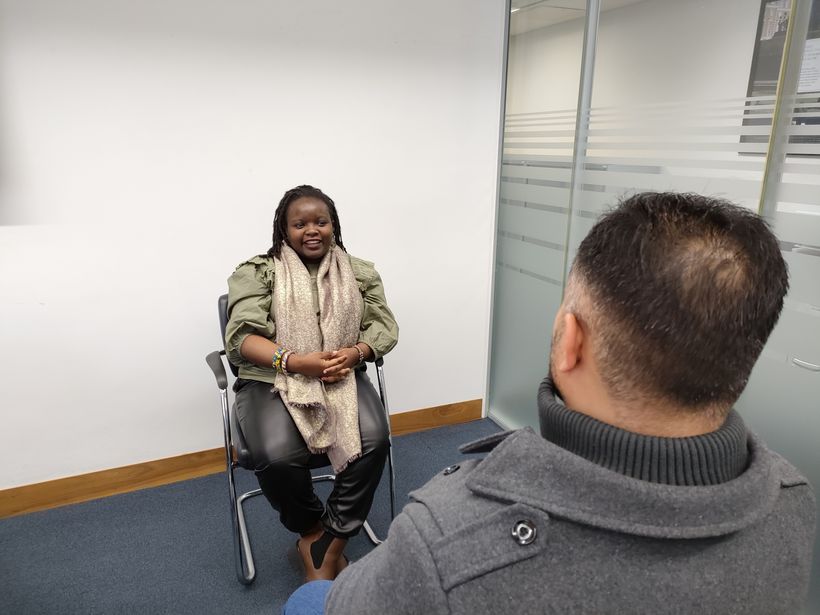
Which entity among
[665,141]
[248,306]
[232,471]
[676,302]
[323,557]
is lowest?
[323,557]

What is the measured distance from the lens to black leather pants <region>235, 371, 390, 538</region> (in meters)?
1.81

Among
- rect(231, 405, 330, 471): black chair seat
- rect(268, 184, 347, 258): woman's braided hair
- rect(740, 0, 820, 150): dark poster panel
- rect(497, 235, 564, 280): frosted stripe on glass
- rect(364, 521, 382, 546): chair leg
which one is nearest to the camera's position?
rect(740, 0, 820, 150): dark poster panel

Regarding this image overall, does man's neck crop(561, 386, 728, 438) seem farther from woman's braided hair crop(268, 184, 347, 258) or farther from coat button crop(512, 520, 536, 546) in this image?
woman's braided hair crop(268, 184, 347, 258)

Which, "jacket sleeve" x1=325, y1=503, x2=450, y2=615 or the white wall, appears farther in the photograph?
the white wall

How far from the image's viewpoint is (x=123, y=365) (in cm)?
236

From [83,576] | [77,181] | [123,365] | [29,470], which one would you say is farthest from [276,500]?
[77,181]

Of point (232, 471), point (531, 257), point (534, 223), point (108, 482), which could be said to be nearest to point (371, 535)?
point (232, 471)

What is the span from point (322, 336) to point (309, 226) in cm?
39

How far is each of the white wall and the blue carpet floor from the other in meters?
0.20

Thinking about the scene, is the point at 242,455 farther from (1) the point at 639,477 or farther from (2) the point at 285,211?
(1) the point at 639,477

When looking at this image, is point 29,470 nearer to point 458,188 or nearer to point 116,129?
point 116,129

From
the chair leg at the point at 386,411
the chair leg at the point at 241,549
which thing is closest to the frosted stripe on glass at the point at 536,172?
the chair leg at the point at 386,411

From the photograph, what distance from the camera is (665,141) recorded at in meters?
1.98

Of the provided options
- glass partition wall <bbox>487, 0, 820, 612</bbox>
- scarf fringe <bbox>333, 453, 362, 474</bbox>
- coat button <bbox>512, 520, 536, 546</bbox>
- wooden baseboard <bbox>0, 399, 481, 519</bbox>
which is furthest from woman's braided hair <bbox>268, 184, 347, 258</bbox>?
coat button <bbox>512, 520, 536, 546</bbox>
